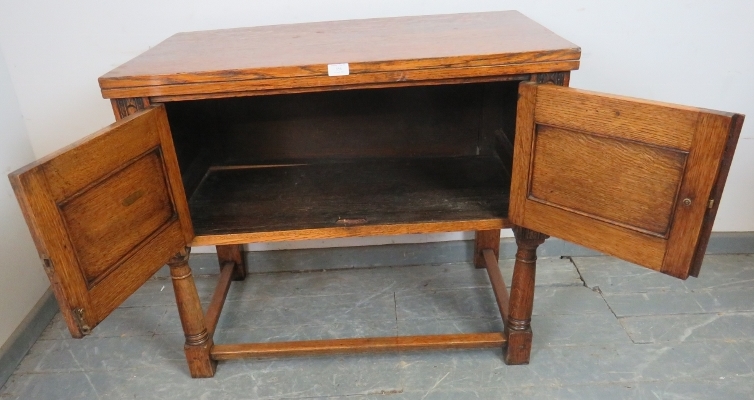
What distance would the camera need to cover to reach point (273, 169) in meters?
1.68

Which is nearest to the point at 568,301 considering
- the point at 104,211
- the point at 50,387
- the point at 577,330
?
the point at 577,330

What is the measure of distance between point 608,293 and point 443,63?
1121mm

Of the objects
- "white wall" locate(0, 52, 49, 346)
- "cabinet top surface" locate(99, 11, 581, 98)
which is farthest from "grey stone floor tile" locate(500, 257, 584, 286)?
"white wall" locate(0, 52, 49, 346)

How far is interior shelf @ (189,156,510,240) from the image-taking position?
1321 mm

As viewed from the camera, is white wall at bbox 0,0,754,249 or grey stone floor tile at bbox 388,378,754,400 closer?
grey stone floor tile at bbox 388,378,754,400

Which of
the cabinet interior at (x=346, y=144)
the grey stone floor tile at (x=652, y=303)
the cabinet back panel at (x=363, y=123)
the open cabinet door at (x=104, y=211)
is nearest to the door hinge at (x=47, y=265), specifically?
the open cabinet door at (x=104, y=211)

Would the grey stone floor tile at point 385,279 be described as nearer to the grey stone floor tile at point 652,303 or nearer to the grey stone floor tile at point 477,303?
the grey stone floor tile at point 477,303

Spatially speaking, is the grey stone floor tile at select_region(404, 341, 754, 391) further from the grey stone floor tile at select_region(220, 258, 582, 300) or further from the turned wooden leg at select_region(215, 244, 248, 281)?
the turned wooden leg at select_region(215, 244, 248, 281)

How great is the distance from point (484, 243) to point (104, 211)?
1.28 meters

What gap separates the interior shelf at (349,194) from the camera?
1321 millimetres

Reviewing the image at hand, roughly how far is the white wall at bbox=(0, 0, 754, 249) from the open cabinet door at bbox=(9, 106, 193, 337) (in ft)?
2.21

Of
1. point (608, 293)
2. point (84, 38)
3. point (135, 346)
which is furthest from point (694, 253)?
point (84, 38)

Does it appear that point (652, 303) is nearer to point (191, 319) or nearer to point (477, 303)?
point (477, 303)

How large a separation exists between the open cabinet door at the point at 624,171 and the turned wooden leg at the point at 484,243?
0.69 m
